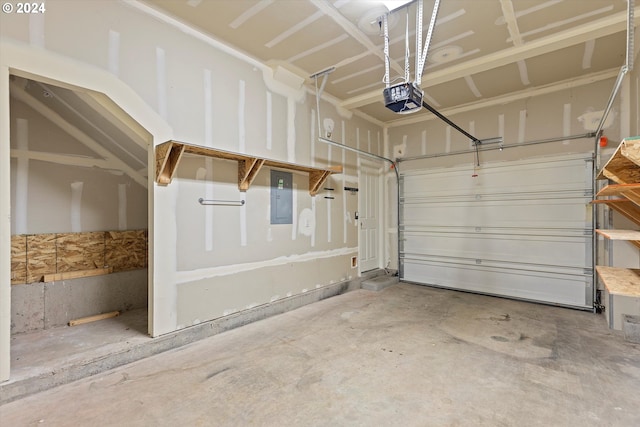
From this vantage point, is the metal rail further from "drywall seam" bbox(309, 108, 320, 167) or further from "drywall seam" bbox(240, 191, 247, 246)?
"drywall seam" bbox(240, 191, 247, 246)

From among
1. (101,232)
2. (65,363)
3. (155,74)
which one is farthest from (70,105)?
(65,363)

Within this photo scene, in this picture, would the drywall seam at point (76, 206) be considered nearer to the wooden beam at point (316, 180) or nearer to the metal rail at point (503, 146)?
the wooden beam at point (316, 180)

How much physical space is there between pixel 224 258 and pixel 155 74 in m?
1.89

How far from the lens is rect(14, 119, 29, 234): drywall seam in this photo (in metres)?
2.83

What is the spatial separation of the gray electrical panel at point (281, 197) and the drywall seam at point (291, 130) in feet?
0.83

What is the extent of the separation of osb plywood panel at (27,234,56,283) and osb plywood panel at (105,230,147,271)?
1.56 ft

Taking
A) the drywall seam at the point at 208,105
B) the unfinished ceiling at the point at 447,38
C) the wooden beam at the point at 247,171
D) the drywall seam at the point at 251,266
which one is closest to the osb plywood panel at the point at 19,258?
the drywall seam at the point at 251,266

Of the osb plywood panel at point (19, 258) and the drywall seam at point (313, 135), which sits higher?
the drywall seam at point (313, 135)

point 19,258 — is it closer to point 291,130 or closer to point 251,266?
point 251,266

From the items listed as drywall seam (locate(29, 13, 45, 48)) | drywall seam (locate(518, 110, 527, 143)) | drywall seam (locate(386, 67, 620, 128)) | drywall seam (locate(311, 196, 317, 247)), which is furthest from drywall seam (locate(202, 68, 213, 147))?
drywall seam (locate(518, 110, 527, 143))

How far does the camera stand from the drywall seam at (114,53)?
2.38 meters

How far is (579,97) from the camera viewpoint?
3.91m

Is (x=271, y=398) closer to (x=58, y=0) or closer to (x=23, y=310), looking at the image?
(x=23, y=310)

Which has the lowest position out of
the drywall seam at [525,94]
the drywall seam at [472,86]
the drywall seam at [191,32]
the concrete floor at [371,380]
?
the concrete floor at [371,380]
